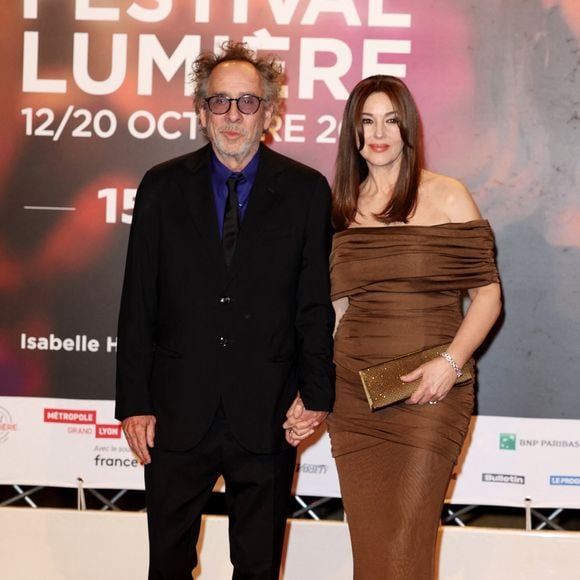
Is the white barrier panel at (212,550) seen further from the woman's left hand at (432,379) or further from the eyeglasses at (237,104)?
the eyeglasses at (237,104)

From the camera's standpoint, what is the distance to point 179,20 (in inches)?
147

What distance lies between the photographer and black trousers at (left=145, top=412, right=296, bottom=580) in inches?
104

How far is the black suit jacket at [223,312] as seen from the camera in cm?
259

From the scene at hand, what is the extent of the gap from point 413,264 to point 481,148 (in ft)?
3.66

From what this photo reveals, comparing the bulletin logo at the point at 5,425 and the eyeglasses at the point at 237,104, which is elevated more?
the eyeglasses at the point at 237,104

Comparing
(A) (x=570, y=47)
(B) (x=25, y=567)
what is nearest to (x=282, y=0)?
(A) (x=570, y=47)

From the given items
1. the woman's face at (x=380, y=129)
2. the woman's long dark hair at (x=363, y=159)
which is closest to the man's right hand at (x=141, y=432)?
the woman's long dark hair at (x=363, y=159)

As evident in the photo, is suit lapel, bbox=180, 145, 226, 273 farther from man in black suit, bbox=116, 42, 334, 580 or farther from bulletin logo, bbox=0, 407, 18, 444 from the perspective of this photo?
bulletin logo, bbox=0, 407, 18, 444

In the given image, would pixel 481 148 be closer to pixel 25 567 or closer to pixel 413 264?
pixel 413 264

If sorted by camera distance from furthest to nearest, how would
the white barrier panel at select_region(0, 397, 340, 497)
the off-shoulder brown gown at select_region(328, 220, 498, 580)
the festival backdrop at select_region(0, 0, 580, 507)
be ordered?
the white barrier panel at select_region(0, 397, 340, 497) → the festival backdrop at select_region(0, 0, 580, 507) → the off-shoulder brown gown at select_region(328, 220, 498, 580)

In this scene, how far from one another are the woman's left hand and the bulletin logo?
2042 millimetres

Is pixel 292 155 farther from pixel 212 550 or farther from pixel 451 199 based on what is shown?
pixel 212 550

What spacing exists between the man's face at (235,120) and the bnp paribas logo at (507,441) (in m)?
1.82

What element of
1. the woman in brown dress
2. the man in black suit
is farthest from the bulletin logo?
the woman in brown dress
